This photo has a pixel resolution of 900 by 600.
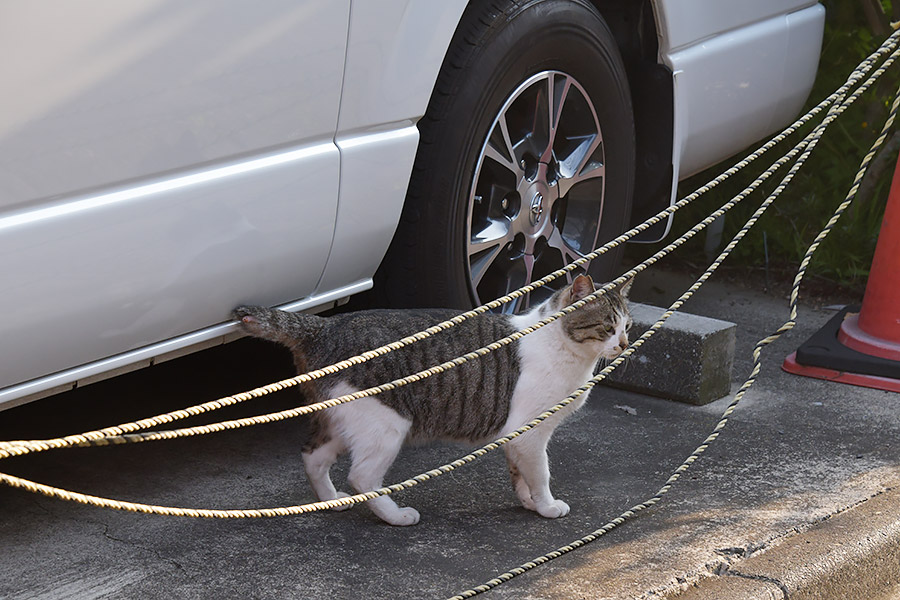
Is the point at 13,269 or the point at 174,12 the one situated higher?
the point at 174,12

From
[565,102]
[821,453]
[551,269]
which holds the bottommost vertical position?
[821,453]

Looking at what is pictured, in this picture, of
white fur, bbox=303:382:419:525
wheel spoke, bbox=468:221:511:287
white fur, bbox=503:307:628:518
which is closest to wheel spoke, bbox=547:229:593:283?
wheel spoke, bbox=468:221:511:287

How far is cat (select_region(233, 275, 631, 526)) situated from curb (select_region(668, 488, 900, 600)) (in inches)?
20.7

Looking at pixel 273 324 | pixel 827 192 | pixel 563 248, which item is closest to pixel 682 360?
pixel 563 248

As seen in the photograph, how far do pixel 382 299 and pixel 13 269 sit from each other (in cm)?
129

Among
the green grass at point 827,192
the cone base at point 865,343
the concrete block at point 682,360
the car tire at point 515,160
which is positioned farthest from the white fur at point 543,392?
the green grass at point 827,192

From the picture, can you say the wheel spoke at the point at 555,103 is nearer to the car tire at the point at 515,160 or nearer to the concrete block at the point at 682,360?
the car tire at the point at 515,160

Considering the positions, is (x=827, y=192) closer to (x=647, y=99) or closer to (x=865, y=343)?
(x=865, y=343)

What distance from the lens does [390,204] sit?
115 inches

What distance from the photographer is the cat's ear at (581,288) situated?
286 centimetres

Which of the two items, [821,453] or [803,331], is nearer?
[821,453]

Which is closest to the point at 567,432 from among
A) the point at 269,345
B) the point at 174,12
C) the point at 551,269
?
the point at 551,269

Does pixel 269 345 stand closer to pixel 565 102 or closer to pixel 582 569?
pixel 565 102

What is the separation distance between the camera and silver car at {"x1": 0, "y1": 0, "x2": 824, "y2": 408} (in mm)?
2193
